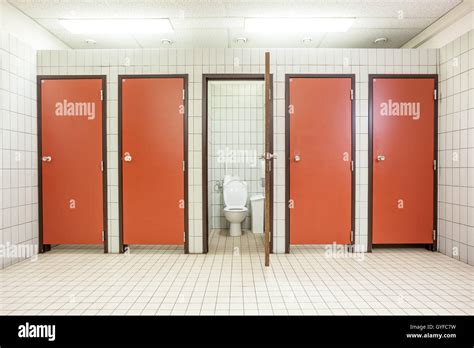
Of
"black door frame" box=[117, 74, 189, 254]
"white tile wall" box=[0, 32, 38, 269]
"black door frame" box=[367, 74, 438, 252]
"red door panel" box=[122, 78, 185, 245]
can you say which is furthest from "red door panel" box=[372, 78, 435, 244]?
"white tile wall" box=[0, 32, 38, 269]

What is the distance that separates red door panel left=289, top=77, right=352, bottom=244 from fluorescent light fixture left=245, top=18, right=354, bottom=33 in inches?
24.7

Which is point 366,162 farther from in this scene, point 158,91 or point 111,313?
point 111,313

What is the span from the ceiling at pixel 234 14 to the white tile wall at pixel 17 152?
0.53 m

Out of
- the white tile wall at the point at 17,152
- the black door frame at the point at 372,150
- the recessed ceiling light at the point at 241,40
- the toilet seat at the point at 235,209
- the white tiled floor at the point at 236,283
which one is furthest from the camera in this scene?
the toilet seat at the point at 235,209

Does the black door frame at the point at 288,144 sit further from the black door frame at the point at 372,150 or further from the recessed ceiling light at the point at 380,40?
the recessed ceiling light at the point at 380,40

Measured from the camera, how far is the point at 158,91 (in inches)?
135

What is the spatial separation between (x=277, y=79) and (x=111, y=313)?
2.81m

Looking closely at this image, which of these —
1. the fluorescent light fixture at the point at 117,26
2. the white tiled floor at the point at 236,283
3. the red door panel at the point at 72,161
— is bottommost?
the white tiled floor at the point at 236,283

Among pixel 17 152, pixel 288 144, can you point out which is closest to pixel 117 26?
pixel 17 152

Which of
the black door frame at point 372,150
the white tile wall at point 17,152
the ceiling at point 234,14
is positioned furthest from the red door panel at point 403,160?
the white tile wall at point 17,152

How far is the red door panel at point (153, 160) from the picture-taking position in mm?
3438

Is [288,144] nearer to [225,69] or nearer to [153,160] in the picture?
[225,69]

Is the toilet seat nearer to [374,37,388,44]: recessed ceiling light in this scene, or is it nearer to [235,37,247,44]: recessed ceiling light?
[235,37,247,44]: recessed ceiling light
